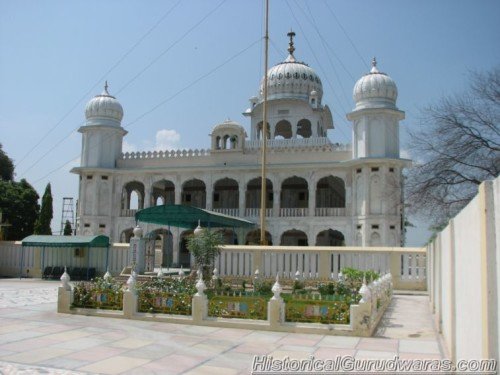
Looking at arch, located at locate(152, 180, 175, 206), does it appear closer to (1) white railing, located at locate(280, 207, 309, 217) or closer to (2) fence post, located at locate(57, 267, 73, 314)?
(1) white railing, located at locate(280, 207, 309, 217)

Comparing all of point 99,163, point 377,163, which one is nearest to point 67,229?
point 99,163

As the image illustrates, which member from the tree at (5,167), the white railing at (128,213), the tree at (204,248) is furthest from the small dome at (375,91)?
the tree at (5,167)

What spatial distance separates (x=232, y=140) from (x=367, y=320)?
26129 millimetres

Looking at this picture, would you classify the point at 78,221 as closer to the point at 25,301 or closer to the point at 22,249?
the point at 22,249

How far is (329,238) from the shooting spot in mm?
37219

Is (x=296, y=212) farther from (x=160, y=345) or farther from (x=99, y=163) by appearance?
(x=160, y=345)

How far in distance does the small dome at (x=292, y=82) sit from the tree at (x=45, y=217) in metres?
17.0

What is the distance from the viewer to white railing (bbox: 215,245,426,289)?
18.5m

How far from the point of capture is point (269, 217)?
32.7 m

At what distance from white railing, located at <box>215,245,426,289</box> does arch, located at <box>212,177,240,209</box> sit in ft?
62.2

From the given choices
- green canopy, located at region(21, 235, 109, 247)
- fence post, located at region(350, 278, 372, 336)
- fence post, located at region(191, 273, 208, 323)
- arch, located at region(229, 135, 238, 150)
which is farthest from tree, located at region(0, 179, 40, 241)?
fence post, located at region(350, 278, 372, 336)

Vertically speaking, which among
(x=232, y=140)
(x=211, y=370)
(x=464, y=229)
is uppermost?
(x=232, y=140)

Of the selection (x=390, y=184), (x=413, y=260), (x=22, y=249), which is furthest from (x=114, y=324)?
(x=390, y=184)

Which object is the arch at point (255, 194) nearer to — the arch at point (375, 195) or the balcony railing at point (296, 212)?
the balcony railing at point (296, 212)
